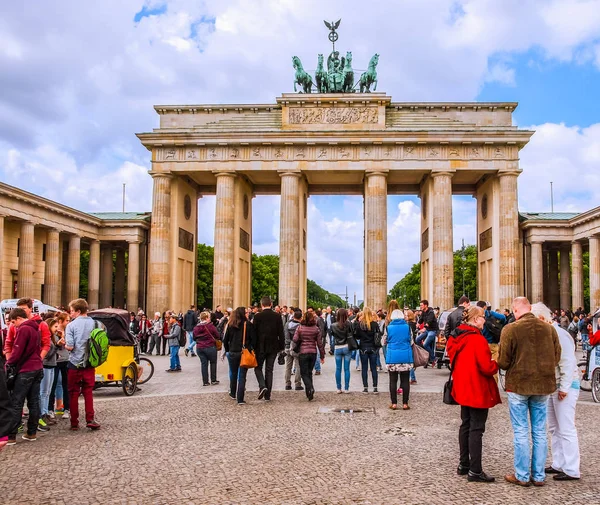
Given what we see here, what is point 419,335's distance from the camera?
20.5 metres

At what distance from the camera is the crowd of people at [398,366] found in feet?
23.8

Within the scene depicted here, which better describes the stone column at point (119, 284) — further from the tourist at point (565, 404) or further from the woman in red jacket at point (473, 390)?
the tourist at point (565, 404)

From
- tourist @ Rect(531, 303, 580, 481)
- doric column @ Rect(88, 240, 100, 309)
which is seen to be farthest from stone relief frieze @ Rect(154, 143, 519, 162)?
tourist @ Rect(531, 303, 580, 481)

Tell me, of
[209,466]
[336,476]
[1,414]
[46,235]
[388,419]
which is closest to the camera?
[1,414]

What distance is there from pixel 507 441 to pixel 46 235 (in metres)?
45.2

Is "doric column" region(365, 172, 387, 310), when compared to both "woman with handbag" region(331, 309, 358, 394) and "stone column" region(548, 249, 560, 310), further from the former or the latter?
"woman with handbag" region(331, 309, 358, 394)

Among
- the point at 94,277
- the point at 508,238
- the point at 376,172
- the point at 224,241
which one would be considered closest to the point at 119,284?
the point at 94,277

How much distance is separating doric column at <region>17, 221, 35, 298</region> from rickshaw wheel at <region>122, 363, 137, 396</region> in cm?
3071

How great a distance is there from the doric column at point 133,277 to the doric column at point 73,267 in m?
4.07

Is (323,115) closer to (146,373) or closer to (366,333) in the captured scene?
(146,373)

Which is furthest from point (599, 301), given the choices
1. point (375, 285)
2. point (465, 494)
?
point (465, 494)

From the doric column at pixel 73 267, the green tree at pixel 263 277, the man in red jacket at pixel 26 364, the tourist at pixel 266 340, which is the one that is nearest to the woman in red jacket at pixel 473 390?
the man in red jacket at pixel 26 364

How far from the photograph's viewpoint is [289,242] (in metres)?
45.6

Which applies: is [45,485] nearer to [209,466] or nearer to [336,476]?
[209,466]
